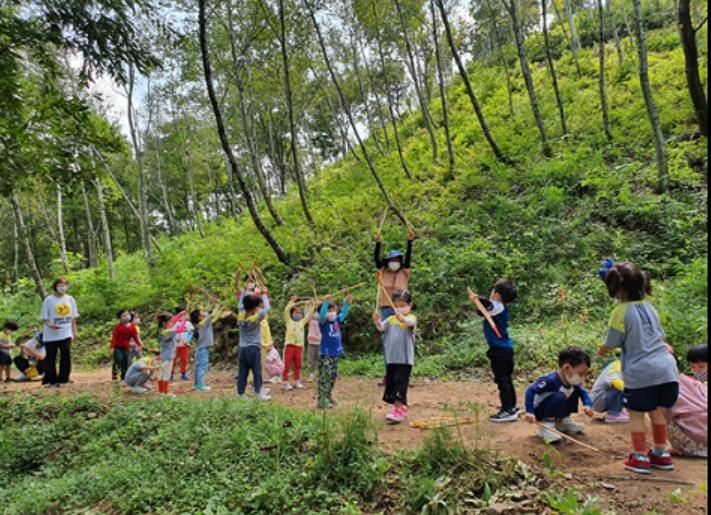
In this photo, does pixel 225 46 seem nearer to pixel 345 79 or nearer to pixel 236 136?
pixel 345 79

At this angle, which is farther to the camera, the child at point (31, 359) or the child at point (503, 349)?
the child at point (31, 359)

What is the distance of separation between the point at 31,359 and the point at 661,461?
11932 millimetres

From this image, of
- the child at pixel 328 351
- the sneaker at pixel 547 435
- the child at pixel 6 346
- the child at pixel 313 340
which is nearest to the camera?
the sneaker at pixel 547 435

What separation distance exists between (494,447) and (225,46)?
1759 centimetres

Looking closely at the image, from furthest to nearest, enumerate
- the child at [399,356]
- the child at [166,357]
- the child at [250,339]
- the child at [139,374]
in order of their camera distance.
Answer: the child at [166,357], the child at [139,374], the child at [250,339], the child at [399,356]

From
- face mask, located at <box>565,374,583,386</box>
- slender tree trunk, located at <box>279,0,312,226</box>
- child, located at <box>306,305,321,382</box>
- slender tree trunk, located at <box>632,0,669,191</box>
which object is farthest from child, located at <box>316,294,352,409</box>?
slender tree trunk, located at <box>279,0,312,226</box>

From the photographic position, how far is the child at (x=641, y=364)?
368 centimetres

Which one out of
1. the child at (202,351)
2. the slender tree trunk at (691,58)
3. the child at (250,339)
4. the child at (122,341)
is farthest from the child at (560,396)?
the child at (122,341)

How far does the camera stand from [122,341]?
8.87 meters

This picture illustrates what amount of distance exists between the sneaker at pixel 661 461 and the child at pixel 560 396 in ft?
2.66

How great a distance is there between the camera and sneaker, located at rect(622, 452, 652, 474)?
3711mm

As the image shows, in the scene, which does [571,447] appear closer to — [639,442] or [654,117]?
[639,442]

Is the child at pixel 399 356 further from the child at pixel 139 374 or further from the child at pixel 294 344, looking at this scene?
the child at pixel 139 374

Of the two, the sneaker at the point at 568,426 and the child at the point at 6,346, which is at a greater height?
the child at the point at 6,346
